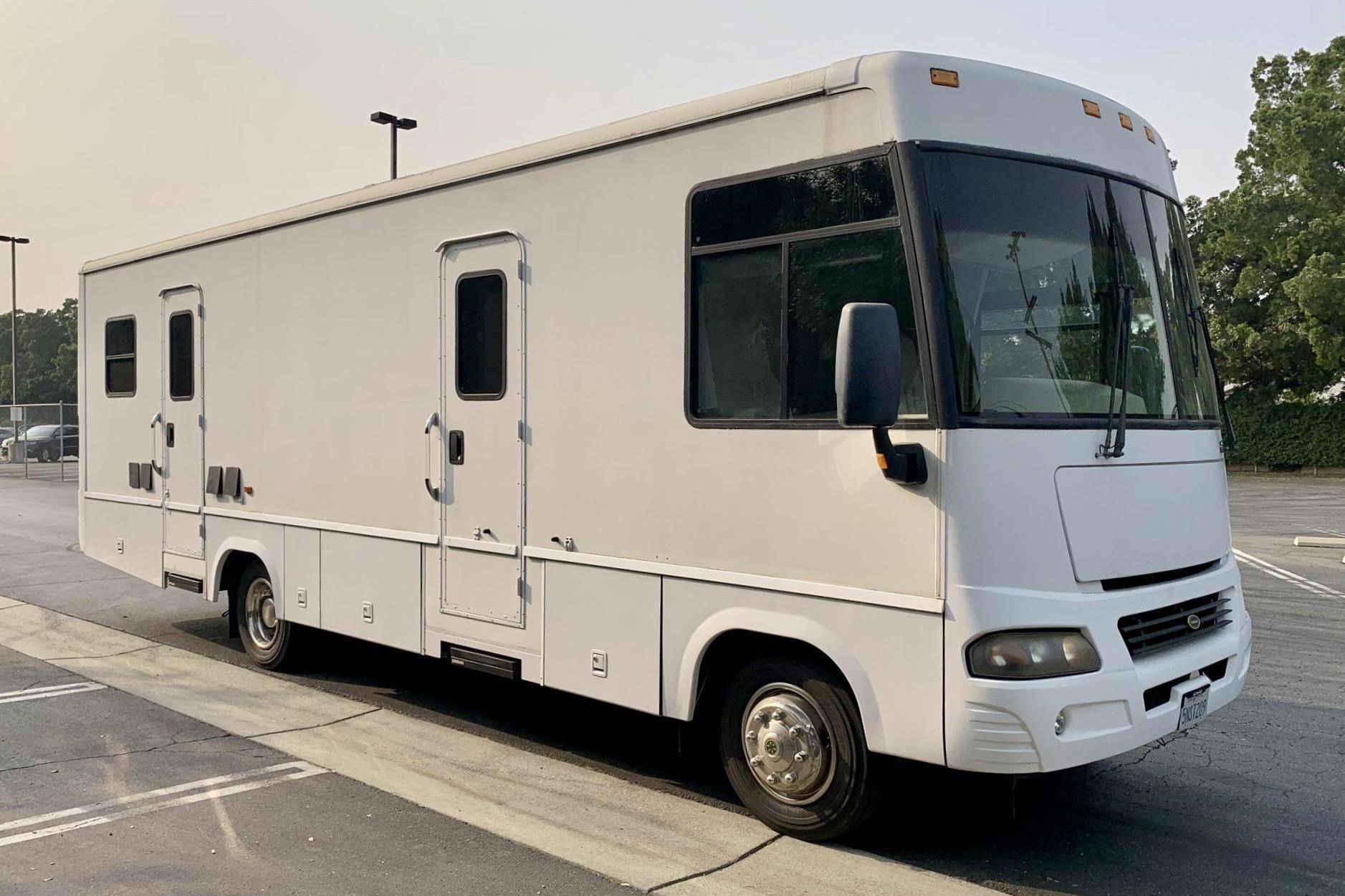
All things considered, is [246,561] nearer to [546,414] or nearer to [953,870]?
[546,414]

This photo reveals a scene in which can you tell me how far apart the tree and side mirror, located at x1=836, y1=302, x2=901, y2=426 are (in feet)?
107

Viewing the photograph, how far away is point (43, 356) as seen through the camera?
78000 mm

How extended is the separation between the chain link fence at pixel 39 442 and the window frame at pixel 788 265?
3407 cm

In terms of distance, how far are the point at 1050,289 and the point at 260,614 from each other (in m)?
6.21

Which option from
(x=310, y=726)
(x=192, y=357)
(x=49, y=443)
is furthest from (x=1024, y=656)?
(x=49, y=443)

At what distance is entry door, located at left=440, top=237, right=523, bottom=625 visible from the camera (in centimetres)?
620

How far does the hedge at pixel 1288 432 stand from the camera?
3319 cm

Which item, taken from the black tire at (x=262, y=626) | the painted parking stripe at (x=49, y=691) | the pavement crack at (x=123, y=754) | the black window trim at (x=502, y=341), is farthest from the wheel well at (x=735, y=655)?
the painted parking stripe at (x=49, y=691)

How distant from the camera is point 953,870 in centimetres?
467

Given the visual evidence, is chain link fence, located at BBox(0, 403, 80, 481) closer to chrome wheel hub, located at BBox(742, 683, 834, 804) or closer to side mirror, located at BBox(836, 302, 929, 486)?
chrome wheel hub, located at BBox(742, 683, 834, 804)

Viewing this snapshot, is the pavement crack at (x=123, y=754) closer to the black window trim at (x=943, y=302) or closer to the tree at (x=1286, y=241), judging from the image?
the black window trim at (x=943, y=302)

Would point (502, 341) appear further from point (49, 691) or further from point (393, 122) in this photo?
point (393, 122)

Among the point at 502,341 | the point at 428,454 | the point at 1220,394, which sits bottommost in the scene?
the point at 428,454

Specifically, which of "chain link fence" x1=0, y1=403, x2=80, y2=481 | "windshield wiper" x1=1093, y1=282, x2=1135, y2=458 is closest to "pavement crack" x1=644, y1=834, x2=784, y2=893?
"windshield wiper" x1=1093, y1=282, x2=1135, y2=458
